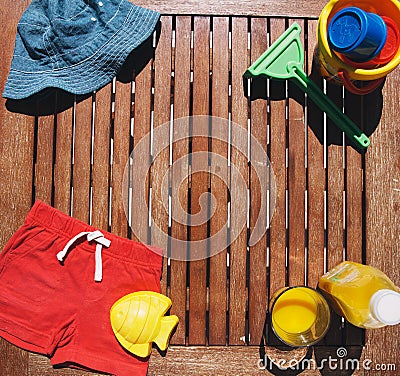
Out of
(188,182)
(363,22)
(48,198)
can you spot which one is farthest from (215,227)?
(363,22)

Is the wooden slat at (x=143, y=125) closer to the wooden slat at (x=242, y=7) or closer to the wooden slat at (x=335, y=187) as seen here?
the wooden slat at (x=242, y=7)

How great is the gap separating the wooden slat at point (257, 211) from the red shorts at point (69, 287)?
19 cm

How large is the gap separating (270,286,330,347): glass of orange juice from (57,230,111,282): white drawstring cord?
1.10ft

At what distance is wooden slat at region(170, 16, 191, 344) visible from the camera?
39.2 inches

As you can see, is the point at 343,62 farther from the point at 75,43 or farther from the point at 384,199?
the point at 75,43

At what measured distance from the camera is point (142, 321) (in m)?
0.94

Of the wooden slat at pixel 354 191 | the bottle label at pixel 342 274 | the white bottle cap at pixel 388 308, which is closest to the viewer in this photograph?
the white bottle cap at pixel 388 308

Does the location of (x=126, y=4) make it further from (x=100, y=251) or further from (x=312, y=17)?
(x=100, y=251)

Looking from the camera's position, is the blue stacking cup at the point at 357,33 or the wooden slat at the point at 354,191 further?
the wooden slat at the point at 354,191

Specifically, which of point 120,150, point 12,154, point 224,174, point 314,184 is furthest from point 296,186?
point 12,154

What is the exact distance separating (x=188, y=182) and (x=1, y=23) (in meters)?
0.49

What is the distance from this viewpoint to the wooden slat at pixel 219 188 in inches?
39.1

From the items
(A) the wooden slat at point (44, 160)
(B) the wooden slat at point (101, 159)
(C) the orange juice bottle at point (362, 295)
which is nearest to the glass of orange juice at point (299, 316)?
(C) the orange juice bottle at point (362, 295)

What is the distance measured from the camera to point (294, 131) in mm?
1029
